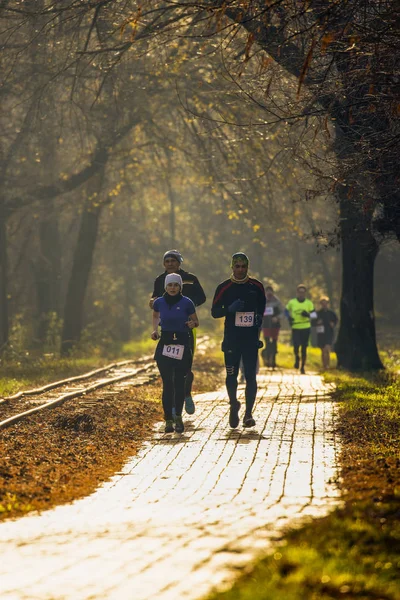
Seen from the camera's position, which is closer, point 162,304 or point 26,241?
point 162,304

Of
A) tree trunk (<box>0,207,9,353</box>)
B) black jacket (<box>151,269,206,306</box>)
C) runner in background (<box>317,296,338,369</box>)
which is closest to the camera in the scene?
black jacket (<box>151,269,206,306</box>)

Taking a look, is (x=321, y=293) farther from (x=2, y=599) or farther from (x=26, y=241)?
(x=2, y=599)

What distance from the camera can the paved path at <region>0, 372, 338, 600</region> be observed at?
5820mm

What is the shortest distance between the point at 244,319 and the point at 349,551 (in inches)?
277

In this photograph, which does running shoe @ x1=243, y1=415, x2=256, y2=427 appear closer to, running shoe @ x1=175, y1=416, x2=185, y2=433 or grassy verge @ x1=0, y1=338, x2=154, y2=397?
running shoe @ x1=175, y1=416, x2=185, y2=433

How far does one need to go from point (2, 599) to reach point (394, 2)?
6224 mm

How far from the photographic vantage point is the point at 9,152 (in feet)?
90.0

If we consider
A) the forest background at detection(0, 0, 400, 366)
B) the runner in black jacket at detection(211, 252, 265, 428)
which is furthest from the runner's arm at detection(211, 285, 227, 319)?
the forest background at detection(0, 0, 400, 366)

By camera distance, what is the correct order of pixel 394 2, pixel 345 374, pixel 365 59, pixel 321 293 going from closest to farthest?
pixel 394 2 → pixel 365 59 → pixel 345 374 → pixel 321 293

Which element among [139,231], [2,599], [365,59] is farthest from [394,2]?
[139,231]

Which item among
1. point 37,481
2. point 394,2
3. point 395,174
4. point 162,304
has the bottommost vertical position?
point 37,481

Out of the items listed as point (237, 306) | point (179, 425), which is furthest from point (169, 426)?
point (237, 306)

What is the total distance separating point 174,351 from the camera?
12797 millimetres

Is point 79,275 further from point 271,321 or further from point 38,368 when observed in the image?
point 271,321
